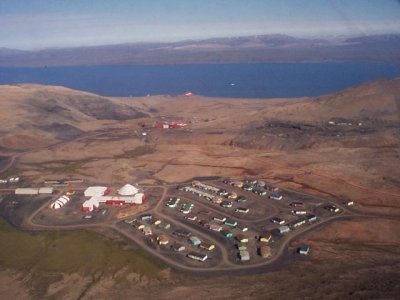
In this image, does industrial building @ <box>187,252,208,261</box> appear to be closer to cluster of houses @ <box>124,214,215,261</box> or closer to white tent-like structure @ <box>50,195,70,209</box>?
cluster of houses @ <box>124,214,215,261</box>

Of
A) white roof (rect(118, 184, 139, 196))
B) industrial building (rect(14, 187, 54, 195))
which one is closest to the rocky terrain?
industrial building (rect(14, 187, 54, 195))

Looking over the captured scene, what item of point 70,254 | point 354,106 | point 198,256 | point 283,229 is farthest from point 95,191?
point 354,106

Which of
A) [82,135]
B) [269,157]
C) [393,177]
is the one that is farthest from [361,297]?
[82,135]

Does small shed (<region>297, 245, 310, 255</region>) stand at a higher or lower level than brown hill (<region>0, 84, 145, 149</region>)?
lower

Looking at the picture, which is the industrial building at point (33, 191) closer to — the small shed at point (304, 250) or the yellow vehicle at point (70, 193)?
the yellow vehicle at point (70, 193)

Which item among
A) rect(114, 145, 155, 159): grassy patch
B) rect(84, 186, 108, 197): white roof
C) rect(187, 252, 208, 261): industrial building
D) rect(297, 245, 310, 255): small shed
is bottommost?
rect(187, 252, 208, 261): industrial building
